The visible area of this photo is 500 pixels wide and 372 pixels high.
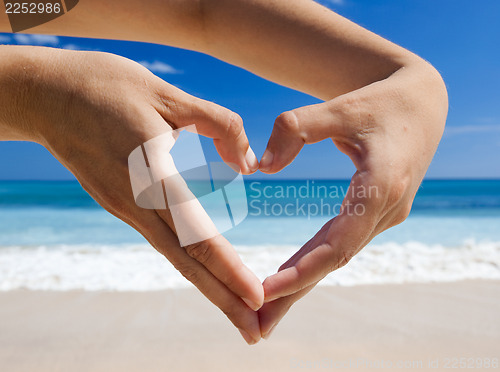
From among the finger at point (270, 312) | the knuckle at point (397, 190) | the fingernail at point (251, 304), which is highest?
the knuckle at point (397, 190)

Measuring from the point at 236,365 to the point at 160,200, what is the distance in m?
1.38

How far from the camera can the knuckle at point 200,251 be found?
0.68 meters

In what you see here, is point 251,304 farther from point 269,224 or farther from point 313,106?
point 269,224

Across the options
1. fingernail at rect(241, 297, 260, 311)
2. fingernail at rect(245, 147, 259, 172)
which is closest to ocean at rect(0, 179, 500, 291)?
fingernail at rect(245, 147, 259, 172)

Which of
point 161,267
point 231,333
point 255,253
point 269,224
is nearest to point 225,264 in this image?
point 231,333

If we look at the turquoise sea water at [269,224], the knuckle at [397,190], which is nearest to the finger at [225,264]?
the knuckle at [397,190]

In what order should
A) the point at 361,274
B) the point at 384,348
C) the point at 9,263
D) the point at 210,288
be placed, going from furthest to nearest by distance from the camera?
the point at 9,263 < the point at 361,274 < the point at 384,348 < the point at 210,288

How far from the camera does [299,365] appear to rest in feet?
5.86

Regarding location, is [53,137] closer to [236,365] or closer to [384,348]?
[236,365]

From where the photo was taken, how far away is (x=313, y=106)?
28.0 inches

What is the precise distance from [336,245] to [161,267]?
299 cm

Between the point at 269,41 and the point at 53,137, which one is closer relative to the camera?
the point at 53,137

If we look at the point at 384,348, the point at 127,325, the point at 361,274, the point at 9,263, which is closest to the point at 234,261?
the point at 384,348

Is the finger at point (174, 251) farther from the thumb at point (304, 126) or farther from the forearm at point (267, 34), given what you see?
the forearm at point (267, 34)
